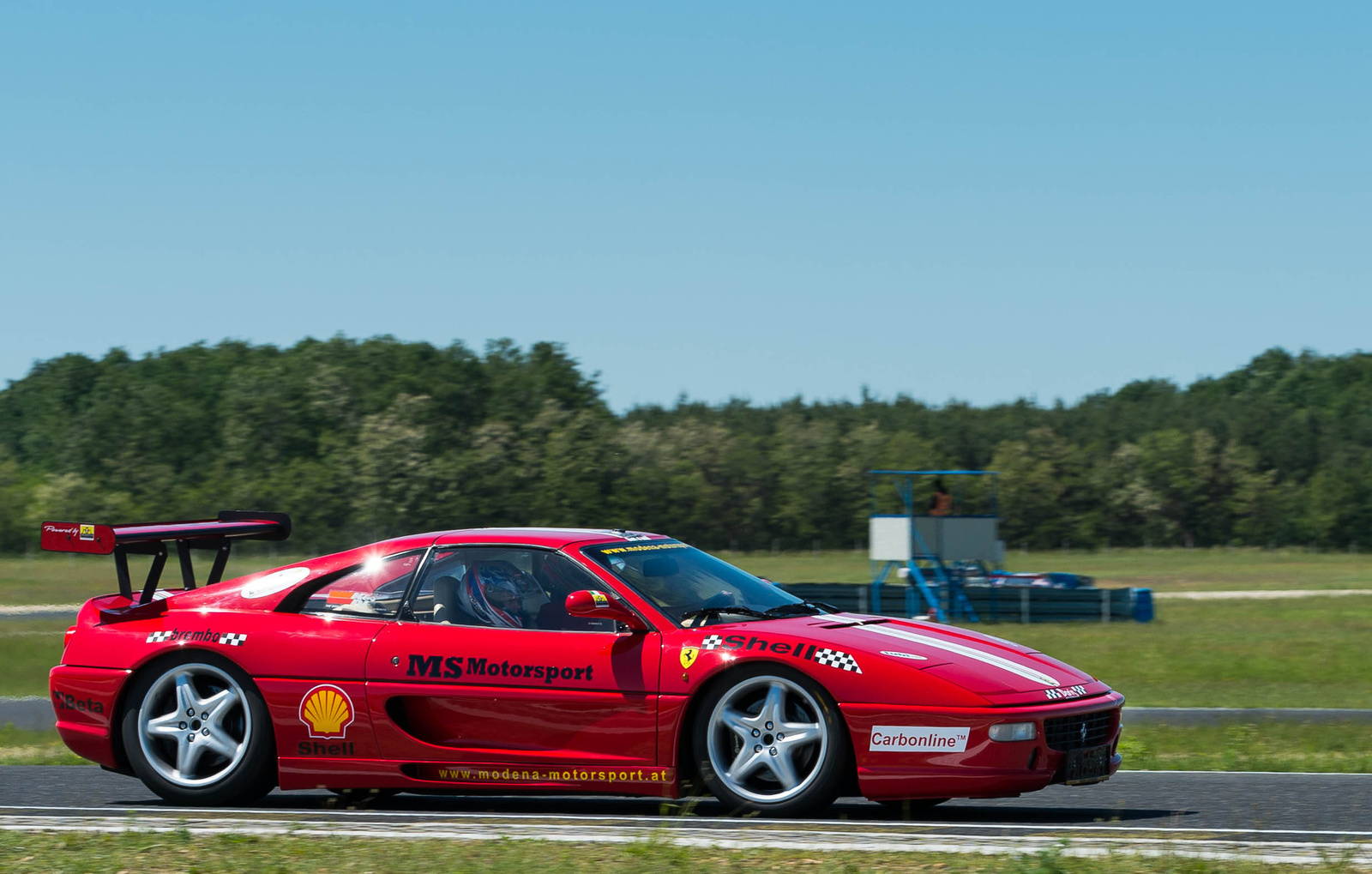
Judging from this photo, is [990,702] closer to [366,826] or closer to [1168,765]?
[366,826]

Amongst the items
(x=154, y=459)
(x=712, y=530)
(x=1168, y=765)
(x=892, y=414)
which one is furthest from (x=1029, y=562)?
(x=1168, y=765)

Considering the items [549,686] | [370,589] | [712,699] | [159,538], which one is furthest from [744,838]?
[159,538]

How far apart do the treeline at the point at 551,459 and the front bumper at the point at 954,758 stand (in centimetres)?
8830

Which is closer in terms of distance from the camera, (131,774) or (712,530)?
(131,774)

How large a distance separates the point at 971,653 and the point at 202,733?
11.1 ft

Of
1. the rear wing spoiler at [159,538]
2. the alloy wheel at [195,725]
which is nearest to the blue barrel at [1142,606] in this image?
the rear wing spoiler at [159,538]

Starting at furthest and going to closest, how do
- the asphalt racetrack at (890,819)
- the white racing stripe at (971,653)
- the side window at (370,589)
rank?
the side window at (370,589), the white racing stripe at (971,653), the asphalt racetrack at (890,819)

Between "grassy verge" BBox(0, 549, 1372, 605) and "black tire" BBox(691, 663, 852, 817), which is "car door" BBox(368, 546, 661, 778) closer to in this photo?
"black tire" BBox(691, 663, 852, 817)

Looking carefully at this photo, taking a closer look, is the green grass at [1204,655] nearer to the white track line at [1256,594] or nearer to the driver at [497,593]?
the white track line at [1256,594]

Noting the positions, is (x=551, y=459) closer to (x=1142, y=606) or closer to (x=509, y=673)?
(x=1142, y=606)

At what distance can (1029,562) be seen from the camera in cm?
8294

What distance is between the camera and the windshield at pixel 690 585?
6.52m

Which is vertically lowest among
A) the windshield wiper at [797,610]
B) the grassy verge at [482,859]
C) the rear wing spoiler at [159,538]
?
the grassy verge at [482,859]

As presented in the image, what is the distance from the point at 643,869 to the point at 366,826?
161 cm
